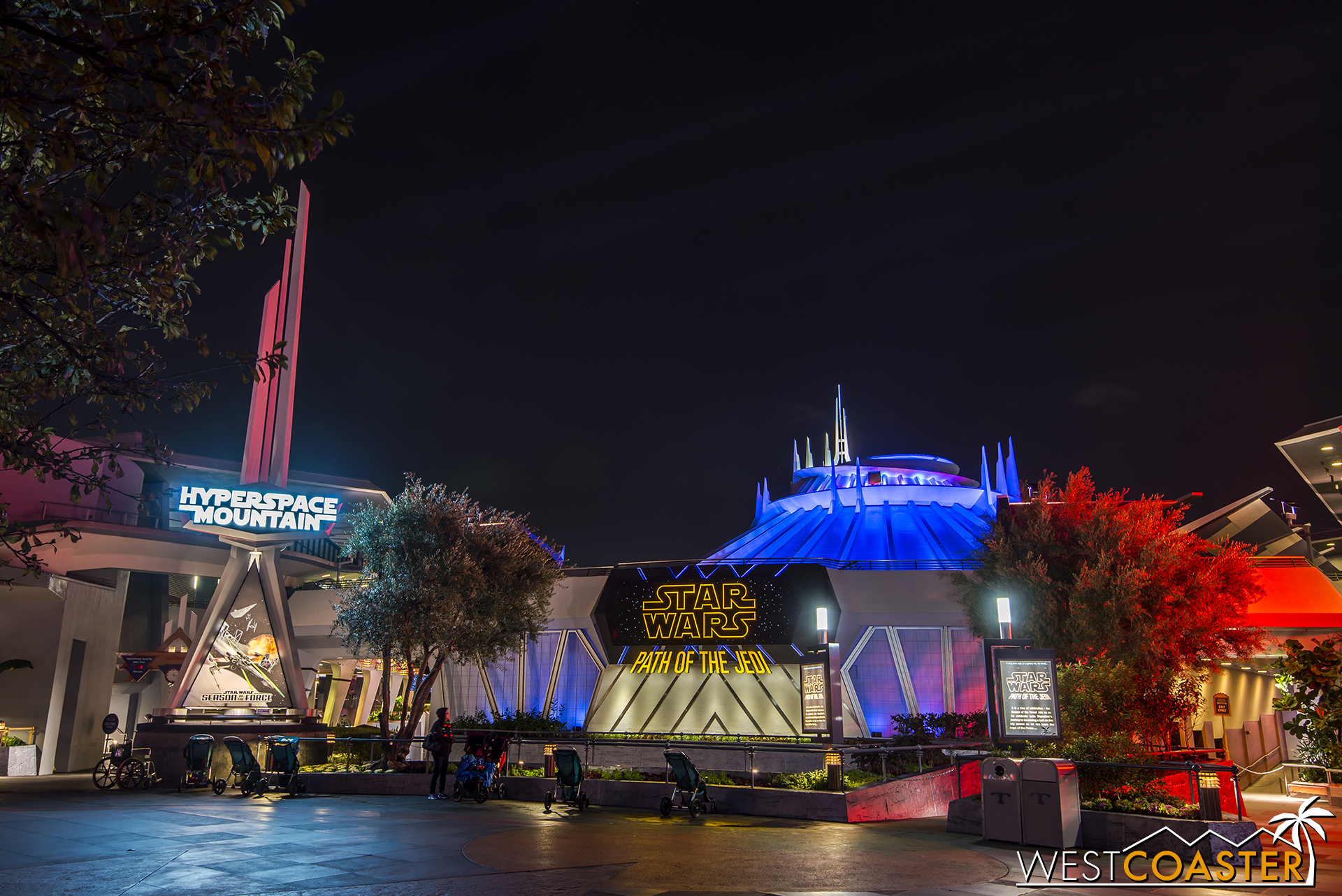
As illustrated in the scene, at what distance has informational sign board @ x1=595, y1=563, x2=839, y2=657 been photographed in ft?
101

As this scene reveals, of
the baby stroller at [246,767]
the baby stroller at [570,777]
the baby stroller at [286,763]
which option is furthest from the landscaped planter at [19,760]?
the baby stroller at [570,777]

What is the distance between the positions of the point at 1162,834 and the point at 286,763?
1733 cm

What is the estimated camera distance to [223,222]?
24.7 ft

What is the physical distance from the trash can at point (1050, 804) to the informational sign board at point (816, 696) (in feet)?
22.2

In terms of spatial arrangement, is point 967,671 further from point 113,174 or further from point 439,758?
point 113,174

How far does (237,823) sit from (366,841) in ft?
11.4

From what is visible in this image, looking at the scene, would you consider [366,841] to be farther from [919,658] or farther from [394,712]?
[394,712]

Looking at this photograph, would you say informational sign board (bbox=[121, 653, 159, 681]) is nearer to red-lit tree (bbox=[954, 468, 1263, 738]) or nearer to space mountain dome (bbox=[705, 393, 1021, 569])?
space mountain dome (bbox=[705, 393, 1021, 569])

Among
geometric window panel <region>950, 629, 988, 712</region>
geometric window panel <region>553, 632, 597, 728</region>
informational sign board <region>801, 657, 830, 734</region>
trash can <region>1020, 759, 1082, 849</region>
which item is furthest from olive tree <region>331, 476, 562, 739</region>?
trash can <region>1020, 759, 1082, 849</region>

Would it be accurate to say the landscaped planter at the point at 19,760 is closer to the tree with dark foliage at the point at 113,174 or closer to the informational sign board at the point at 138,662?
the informational sign board at the point at 138,662

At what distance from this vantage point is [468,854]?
11375 millimetres

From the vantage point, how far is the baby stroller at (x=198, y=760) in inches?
824

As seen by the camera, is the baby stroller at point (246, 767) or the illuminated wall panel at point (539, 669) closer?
the baby stroller at point (246, 767)

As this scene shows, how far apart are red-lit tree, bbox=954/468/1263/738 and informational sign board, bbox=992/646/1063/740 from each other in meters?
8.89
